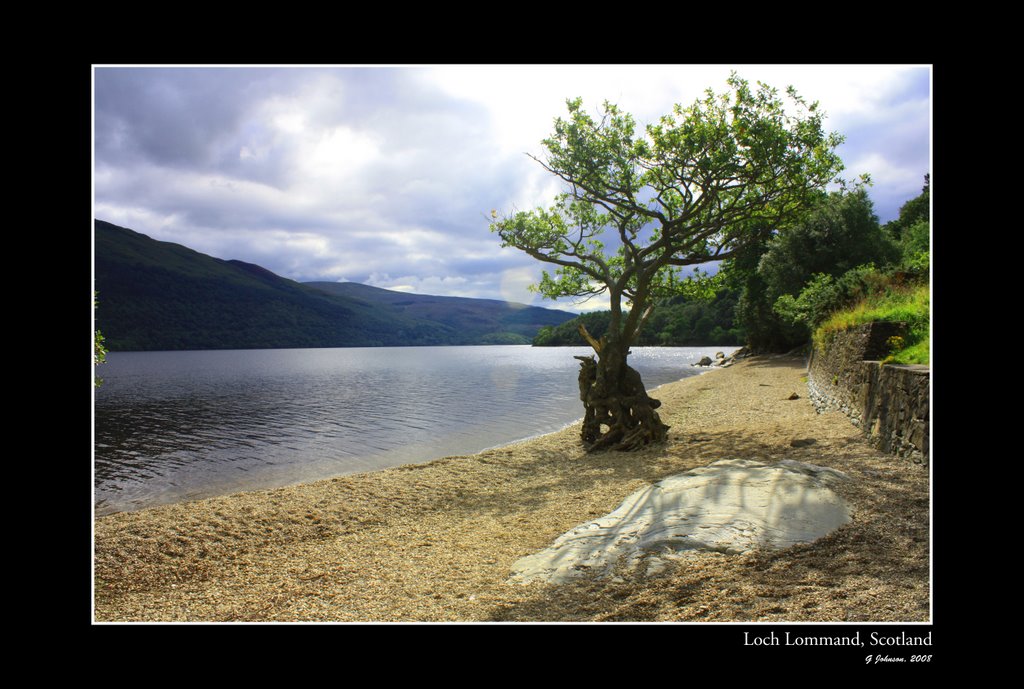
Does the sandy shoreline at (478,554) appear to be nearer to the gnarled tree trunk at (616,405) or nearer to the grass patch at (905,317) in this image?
the gnarled tree trunk at (616,405)

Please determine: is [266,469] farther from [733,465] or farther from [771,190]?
[771,190]

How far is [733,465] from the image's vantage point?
8.49 meters

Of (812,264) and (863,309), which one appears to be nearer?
(863,309)

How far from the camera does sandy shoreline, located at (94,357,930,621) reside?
4699mm

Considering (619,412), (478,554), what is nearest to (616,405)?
(619,412)

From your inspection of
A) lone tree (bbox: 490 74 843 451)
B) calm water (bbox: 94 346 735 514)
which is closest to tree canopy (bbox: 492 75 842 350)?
lone tree (bbox: 490 74 843 451)

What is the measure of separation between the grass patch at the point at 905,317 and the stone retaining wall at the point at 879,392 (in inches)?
12.0

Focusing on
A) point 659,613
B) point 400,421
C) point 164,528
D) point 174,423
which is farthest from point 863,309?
point 174,423

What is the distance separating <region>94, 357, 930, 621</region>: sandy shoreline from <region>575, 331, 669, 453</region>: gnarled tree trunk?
1504 millimetres

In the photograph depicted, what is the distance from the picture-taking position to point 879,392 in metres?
10.7

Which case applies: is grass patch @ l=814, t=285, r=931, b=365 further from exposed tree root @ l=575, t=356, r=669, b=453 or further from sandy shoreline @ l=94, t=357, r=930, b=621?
exposed tree root @ l=575, t=356, r=669, b=453
